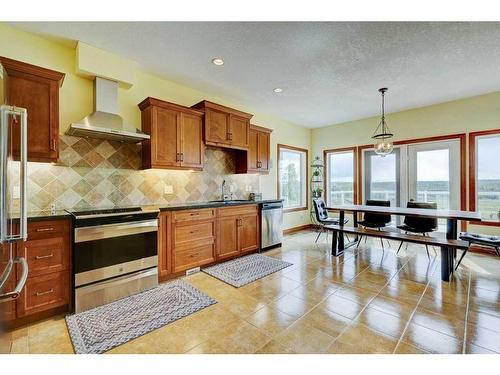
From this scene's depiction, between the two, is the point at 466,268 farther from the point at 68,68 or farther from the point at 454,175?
the point at 68,68

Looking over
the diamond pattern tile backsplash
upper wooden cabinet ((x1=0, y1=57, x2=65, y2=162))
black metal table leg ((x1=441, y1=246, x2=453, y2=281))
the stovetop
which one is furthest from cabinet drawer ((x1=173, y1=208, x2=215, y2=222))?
black metal table leg ((x1=441, y1=246, x2=453, y2=281))

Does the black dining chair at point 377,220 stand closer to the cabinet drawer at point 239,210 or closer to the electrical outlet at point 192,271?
the cabinet drawer at point 239,210

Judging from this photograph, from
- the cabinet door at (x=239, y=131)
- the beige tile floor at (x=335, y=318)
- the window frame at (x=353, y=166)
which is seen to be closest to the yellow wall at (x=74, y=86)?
the cabinet door at (x=239, y=131)

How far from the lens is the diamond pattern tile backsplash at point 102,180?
102 inches

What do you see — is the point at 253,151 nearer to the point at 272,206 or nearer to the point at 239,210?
the point at 272,206

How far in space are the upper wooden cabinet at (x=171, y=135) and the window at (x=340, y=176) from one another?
404 centimetres

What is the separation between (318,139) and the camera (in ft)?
21.4

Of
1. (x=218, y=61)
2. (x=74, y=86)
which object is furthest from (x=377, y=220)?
(x=74, y=86)

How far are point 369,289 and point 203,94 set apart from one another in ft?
12.7

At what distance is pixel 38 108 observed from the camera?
2268mm

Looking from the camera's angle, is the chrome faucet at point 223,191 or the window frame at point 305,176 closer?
the chrome faucet at point 223,191

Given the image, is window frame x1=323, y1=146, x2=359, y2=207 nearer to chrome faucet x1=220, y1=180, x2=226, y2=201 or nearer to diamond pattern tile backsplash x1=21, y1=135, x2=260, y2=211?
chrome faucet x1=220, y1=180, x2=226, y2=201

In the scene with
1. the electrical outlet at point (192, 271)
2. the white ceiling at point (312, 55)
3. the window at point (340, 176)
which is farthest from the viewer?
the window at point (340, 176)
